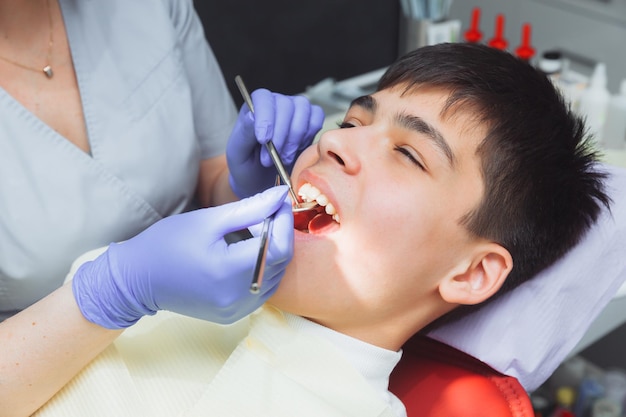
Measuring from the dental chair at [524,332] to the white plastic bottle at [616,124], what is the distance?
66 centimetres

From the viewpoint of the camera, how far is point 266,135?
4.55 feet

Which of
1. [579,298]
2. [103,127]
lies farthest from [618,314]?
[103,127]

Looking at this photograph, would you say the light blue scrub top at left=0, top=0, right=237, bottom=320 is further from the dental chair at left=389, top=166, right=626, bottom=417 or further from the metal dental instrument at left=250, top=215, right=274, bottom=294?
the dental chair at left=389, top=166, right=626, bottom=417

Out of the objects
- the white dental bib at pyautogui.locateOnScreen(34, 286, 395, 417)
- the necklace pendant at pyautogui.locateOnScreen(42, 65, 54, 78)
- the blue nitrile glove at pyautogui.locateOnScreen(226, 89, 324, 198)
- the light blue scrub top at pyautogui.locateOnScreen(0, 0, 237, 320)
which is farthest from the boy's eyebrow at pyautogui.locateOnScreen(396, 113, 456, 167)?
the necklace pendant at pyautogui.locateOnScreen(42, 65, 54, 78)

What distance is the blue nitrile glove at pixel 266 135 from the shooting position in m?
1.45

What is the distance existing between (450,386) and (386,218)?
1.19ft

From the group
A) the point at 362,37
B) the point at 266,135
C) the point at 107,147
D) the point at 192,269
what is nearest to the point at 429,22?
the point at 362,37

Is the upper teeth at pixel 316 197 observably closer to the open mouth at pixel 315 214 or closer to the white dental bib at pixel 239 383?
the open mouth at pixel 315 214

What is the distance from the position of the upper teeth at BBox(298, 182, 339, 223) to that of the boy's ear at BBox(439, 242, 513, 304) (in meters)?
0.23

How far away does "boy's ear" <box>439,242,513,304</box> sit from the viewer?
4.18ft

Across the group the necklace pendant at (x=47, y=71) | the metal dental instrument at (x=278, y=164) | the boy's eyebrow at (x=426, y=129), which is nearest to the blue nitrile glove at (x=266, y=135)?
the metal dental instrument at (x=278, y=164)

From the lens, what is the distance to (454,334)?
1.41m

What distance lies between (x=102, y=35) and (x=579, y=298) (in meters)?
1.07

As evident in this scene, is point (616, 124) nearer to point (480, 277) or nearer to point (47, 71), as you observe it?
point (480, 277)
